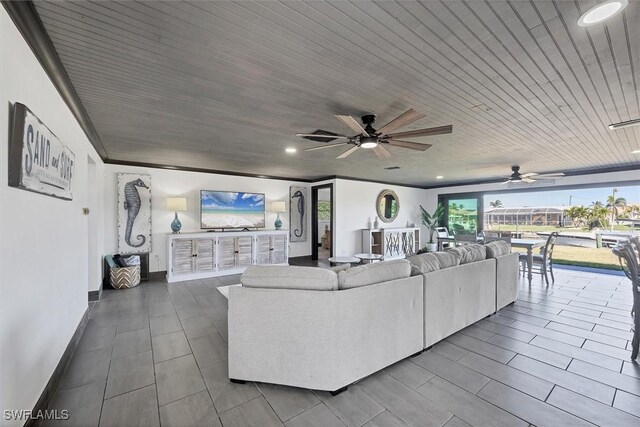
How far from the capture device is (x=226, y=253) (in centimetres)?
580

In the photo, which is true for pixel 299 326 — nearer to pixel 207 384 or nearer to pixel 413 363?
pixel 207 384

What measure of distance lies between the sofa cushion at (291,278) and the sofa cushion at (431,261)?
99 centimetres

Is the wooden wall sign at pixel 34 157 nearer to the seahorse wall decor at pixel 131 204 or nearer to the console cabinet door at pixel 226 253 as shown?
the seahorse wall decor at pixel 131 204

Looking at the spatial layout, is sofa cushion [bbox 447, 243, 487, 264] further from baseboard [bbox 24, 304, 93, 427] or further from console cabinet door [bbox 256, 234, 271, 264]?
console cabinet door [bbox 256, 234, 271, 264]

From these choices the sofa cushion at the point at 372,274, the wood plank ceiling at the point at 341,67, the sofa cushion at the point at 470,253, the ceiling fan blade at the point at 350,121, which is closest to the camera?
the wood plank ceiling at the point at 341,67

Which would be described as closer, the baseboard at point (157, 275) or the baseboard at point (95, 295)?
the baseboard at point (95, 295)

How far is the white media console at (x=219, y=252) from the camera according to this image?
17.2 ft

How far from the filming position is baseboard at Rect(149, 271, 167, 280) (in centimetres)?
538

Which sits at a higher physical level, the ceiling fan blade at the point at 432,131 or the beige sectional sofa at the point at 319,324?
the ceiling fan blade at the point at 432,131

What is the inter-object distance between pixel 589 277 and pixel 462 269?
4.84 m

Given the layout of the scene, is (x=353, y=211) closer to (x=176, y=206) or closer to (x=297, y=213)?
(x=297, y=213)

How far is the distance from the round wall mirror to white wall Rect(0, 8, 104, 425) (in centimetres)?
691

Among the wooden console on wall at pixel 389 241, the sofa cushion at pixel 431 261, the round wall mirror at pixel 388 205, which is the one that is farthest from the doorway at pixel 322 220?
the sofa cushion at pixel 431 261

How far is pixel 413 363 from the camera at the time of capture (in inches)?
93.4
